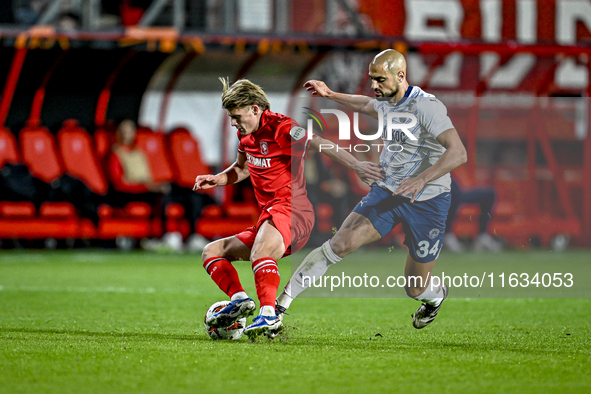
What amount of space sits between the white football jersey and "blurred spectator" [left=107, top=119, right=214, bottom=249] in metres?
8.31

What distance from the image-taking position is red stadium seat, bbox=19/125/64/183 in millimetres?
14180

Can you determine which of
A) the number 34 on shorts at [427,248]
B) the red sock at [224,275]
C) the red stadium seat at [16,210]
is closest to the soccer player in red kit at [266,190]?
the red sock at [224,275]

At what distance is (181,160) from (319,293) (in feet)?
30.7

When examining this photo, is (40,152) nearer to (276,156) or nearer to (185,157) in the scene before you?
(185,157)

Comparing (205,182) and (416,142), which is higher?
(416,142)

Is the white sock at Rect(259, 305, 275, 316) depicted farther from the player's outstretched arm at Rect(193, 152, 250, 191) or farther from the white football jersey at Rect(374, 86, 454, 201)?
A: the white football jersey at Rect(374, 86, 454, 201)

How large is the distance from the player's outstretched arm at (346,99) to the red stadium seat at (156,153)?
31.5ft

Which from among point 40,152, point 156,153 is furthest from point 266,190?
point 156,153

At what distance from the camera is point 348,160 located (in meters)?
5.46

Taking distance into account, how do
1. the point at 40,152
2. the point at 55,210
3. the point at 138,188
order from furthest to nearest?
the point at 40,152
the point at 138,188
the point at 55,210

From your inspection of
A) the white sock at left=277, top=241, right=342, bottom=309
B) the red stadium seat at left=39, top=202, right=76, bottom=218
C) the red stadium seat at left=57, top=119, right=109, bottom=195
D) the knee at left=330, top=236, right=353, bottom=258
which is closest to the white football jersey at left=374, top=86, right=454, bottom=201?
the knee at left=330, top=236, right=353, bottom=258

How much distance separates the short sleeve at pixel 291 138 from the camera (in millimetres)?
5350

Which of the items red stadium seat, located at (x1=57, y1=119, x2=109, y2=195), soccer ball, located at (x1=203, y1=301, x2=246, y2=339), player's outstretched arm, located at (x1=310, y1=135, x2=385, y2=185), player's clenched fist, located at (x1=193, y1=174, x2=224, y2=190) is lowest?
red stadium seat, located at (x1=57, y1=119, x2=109, y2=195)

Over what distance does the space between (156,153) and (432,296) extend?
394 inches
